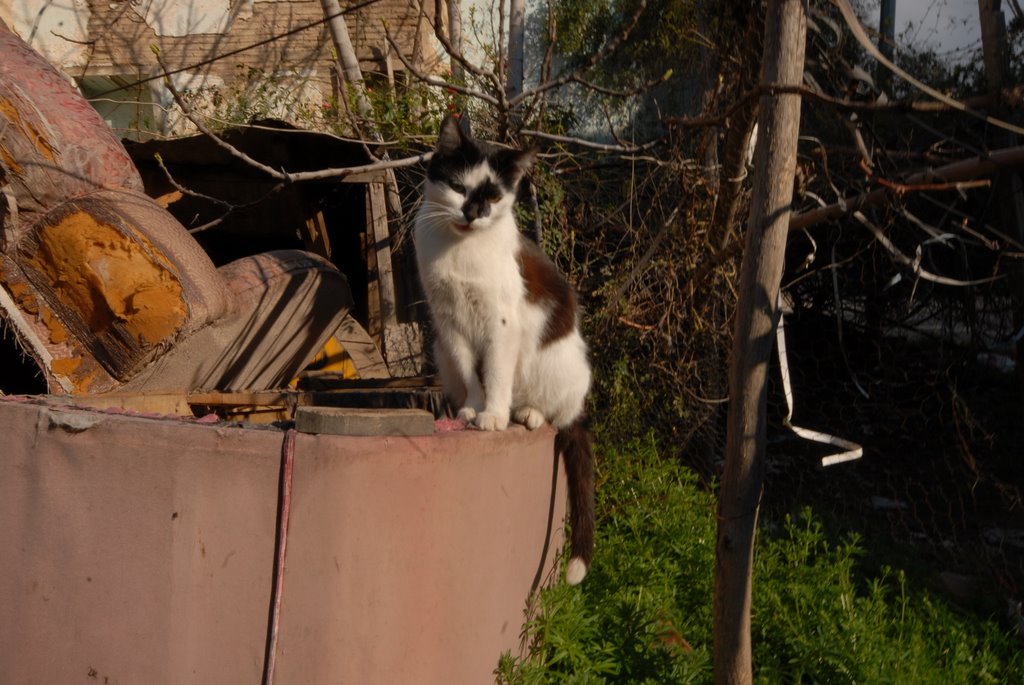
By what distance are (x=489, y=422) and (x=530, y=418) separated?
0.34 meters

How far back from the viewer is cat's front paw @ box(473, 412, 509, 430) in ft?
9.45

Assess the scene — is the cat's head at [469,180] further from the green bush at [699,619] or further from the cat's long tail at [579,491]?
the green bush at [699,619]

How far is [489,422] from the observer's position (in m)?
2.90

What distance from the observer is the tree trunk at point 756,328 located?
7.99 feet

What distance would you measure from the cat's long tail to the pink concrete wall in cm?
88

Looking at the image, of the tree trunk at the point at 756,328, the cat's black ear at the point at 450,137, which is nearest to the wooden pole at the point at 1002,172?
the tree trunk at the point at 756,328

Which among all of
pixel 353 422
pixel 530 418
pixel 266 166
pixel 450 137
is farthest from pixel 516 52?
pixel 353 422

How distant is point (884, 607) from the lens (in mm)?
3496

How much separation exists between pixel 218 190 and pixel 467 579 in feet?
16.4

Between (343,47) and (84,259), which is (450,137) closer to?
(84,259)

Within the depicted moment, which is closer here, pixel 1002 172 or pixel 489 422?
pixel 489 422

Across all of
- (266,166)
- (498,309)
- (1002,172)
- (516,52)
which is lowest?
(498,309)

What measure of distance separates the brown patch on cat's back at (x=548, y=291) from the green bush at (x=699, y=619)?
1045 mm

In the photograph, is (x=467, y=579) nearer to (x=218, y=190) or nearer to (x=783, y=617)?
(x=783, y=617)
